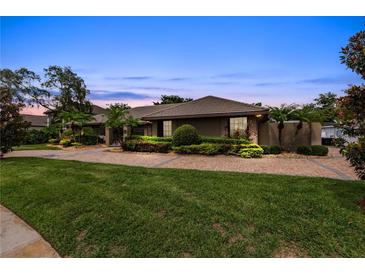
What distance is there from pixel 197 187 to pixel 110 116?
14.8 m

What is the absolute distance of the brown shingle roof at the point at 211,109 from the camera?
14.6 meters

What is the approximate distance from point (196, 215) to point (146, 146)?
10979 millimetres

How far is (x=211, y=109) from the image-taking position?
53.5 feet

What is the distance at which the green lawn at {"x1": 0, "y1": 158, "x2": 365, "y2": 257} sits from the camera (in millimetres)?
3193

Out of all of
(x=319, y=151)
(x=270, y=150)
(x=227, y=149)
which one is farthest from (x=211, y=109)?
(x=319, y=151)

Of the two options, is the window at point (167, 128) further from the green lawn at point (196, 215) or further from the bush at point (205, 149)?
the green lawn at point (196, 215)

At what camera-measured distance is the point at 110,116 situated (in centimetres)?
1825

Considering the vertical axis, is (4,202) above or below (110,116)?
below

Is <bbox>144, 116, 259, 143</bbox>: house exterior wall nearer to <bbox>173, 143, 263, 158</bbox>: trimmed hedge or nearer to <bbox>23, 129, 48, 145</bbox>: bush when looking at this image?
<bbox>173, 143, 263, 158</bbox>: trimmed hedge

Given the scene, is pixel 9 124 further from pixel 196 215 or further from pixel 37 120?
pixel 37 120

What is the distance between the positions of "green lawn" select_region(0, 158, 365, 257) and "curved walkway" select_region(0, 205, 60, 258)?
0.43 feet

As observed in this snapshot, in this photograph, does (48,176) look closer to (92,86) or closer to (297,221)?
(297,221)

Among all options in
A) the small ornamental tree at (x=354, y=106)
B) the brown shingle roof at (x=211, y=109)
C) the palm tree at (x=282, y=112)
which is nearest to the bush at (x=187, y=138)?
the brown shingle roof at (x=211, y=109)
